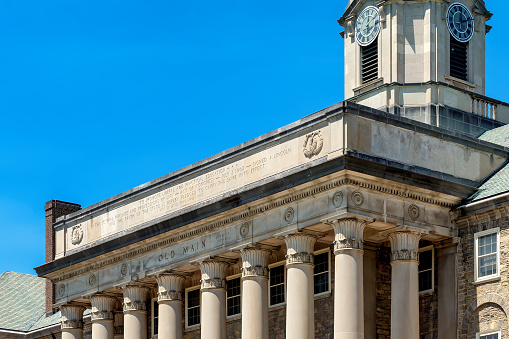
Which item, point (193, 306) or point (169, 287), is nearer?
point (169, 287)

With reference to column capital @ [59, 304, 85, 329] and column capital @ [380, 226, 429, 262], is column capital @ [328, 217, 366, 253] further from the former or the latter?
column capital @ [59, 304, 85, 329]

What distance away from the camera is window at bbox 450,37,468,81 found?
188 ft

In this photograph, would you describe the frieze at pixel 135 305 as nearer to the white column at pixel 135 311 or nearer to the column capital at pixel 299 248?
the white column at pixel 135 311

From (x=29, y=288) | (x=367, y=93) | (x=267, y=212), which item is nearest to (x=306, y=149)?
(x=267, y=212)

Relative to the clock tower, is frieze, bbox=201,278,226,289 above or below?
below

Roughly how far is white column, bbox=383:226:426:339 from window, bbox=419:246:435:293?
67.0 inches

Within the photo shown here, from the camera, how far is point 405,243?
4709 centimetres

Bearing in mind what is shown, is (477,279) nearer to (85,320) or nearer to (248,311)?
(248,311)

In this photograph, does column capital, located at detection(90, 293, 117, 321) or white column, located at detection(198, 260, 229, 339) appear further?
column capital, located at detection(90, 293, 117, 321)

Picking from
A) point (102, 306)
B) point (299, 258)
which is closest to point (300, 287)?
point (299, 258)

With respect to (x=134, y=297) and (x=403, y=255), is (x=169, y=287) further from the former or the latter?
(x=403, y=255)

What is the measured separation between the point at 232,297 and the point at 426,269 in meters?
9.82

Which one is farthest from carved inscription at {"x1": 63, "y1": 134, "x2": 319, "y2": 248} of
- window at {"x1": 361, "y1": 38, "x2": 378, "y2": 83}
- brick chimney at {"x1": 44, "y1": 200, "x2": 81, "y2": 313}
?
brick chimney at {"x1": 44, "y1": 200, "x2": 81, "y2": 313}

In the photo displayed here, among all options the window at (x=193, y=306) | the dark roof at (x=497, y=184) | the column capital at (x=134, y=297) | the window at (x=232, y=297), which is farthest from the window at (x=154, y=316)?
the dark roof at (x=497, y=184)
